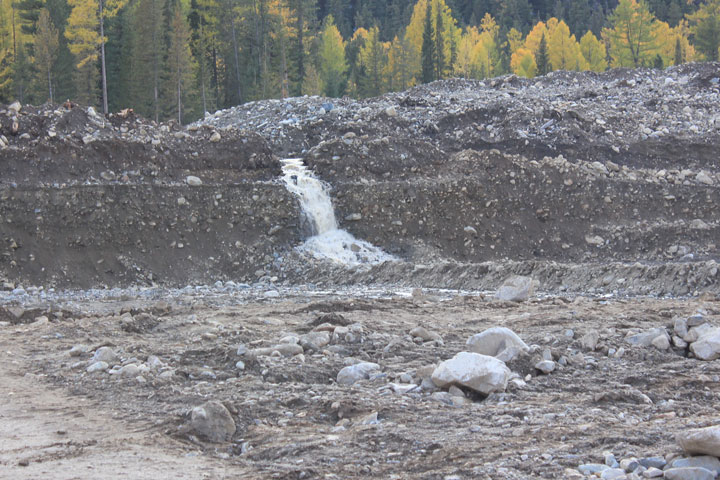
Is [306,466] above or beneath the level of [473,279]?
above

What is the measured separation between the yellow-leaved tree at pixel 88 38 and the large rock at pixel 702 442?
3241 cm

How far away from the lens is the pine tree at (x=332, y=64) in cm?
5900

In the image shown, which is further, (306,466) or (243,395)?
(243,395)

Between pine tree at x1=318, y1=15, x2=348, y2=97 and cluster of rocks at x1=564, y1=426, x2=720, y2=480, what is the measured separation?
54981mm

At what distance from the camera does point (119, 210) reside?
18266 mm

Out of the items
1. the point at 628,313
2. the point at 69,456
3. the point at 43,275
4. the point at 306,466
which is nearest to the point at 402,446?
the point at 306,466

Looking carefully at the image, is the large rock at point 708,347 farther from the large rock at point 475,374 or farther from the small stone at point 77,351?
the small stone at point 77,351

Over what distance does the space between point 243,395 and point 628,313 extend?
5760mm

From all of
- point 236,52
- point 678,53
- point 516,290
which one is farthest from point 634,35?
point 516,290

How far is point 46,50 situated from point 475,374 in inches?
1486

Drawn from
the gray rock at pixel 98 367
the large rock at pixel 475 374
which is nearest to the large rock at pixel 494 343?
the large rock at pixel 475 374

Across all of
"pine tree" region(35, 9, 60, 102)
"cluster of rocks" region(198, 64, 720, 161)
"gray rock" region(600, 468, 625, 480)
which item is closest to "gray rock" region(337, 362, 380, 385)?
"gray rock" region(600, 468, 625, 480)

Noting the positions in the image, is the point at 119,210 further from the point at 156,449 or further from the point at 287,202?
the point at 156,449

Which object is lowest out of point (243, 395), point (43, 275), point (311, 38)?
point (43, 275)
